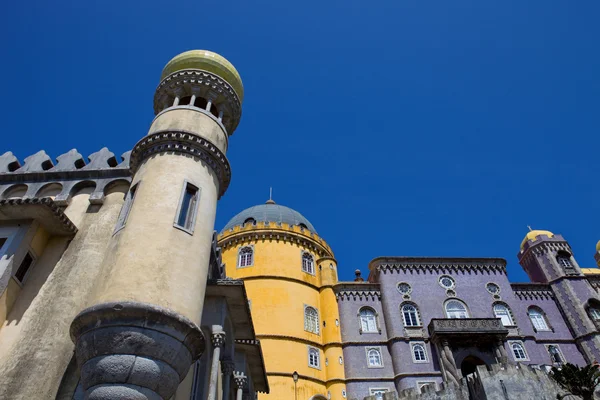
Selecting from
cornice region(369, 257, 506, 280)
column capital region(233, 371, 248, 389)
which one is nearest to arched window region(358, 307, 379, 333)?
cornice region(369, 257, 506, 280)

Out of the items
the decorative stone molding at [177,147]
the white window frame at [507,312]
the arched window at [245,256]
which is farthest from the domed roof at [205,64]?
the white window frame at [507,312]

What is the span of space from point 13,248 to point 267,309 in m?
22.1

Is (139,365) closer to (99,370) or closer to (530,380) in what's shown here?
(99,370)

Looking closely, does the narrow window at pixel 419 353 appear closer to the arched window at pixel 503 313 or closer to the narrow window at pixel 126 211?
the arched window at pixel 503 313

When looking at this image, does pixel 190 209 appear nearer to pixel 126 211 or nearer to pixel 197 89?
pixel 126 211

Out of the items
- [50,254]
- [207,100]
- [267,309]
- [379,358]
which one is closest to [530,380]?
[379,358]

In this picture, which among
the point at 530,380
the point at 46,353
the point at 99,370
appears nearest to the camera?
the point at 99,370

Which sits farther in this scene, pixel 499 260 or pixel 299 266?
pixel 499 260

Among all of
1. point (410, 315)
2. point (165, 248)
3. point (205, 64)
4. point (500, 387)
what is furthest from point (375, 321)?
point (165, 248)

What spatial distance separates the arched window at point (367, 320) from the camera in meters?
35.0

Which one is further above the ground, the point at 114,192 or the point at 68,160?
the point at 68,160

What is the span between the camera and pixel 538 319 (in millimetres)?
37406

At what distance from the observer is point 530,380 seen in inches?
949

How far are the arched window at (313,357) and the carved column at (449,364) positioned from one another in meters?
8.79
